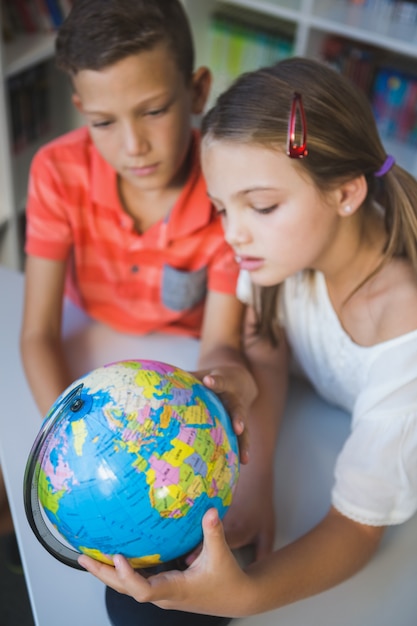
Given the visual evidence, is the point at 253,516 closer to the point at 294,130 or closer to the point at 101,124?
the point at 294,130

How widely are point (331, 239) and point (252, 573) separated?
0.63 m

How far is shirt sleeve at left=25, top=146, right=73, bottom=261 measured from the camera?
5.20 ft

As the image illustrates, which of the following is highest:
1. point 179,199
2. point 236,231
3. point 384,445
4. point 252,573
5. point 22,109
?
point 236,231

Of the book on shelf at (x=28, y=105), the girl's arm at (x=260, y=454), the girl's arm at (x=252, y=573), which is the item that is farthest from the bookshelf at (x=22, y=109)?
the girl's arm at (x=252, y=573)

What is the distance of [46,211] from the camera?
160cm

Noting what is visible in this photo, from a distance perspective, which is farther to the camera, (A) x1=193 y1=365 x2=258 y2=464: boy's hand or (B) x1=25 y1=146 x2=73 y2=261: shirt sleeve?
(B) x1=25 y1=146 x2=73 y2=261: shirt sleeve

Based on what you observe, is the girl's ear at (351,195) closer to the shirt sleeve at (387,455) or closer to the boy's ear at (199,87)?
the shirt sleeve at (387,455)

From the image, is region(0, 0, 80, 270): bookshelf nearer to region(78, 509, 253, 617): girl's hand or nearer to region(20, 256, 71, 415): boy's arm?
region(20, 256, 71, 415): boy's arm

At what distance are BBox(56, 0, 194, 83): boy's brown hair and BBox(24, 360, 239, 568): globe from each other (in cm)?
70

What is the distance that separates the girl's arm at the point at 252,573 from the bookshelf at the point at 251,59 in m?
1.96

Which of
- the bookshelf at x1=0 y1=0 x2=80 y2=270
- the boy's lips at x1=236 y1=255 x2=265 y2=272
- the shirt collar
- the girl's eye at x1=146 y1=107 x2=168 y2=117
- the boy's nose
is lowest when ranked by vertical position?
the bookshelf at x1=0 y1=0 x2=80 y2=270

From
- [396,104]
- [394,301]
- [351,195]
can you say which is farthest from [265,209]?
[396,104]

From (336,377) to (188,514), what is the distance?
2.02 feet

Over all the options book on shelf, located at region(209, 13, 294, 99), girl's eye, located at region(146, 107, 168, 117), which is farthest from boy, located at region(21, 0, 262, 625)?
book on shelf, located at region(209, 13, 294, 99)
